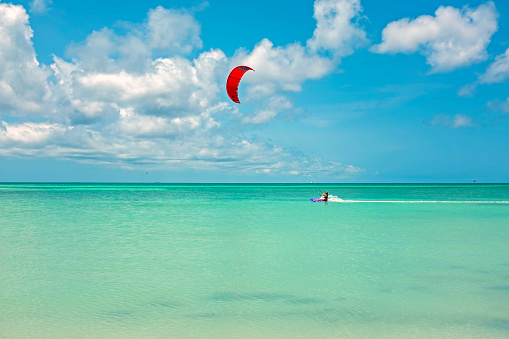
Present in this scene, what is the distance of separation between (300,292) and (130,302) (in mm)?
3073

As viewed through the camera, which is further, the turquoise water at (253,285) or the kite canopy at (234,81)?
the kite canopy at (234,81)

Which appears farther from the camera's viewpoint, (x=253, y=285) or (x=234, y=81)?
(x=234, y=81)

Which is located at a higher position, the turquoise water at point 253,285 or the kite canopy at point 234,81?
the kite canopy at point 234,81

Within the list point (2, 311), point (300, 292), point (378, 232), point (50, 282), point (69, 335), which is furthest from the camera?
point (378, 232)

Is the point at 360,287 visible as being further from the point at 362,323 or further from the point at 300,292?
the point at 362,323

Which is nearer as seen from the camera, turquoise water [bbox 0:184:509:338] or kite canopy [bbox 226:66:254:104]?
turquoise water [bbox 0:184:509:338]

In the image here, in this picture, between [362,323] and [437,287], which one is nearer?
[362,323]

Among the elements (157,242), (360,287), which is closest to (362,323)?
(360,287)

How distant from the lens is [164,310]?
6707 mm

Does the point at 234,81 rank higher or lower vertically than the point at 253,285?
higher

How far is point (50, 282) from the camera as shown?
8516 millimetres

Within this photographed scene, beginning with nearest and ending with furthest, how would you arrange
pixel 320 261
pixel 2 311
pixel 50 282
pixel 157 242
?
pixel 2 311 → pixel 50 282 → pixel 320 261 → pixel 157 242

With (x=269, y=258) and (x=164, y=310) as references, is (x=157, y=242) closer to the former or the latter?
(x=269, y=258)

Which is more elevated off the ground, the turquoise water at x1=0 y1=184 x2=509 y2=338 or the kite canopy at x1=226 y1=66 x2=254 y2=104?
the kite canopy at x1=226 y1=66 x2=254 y2=104
